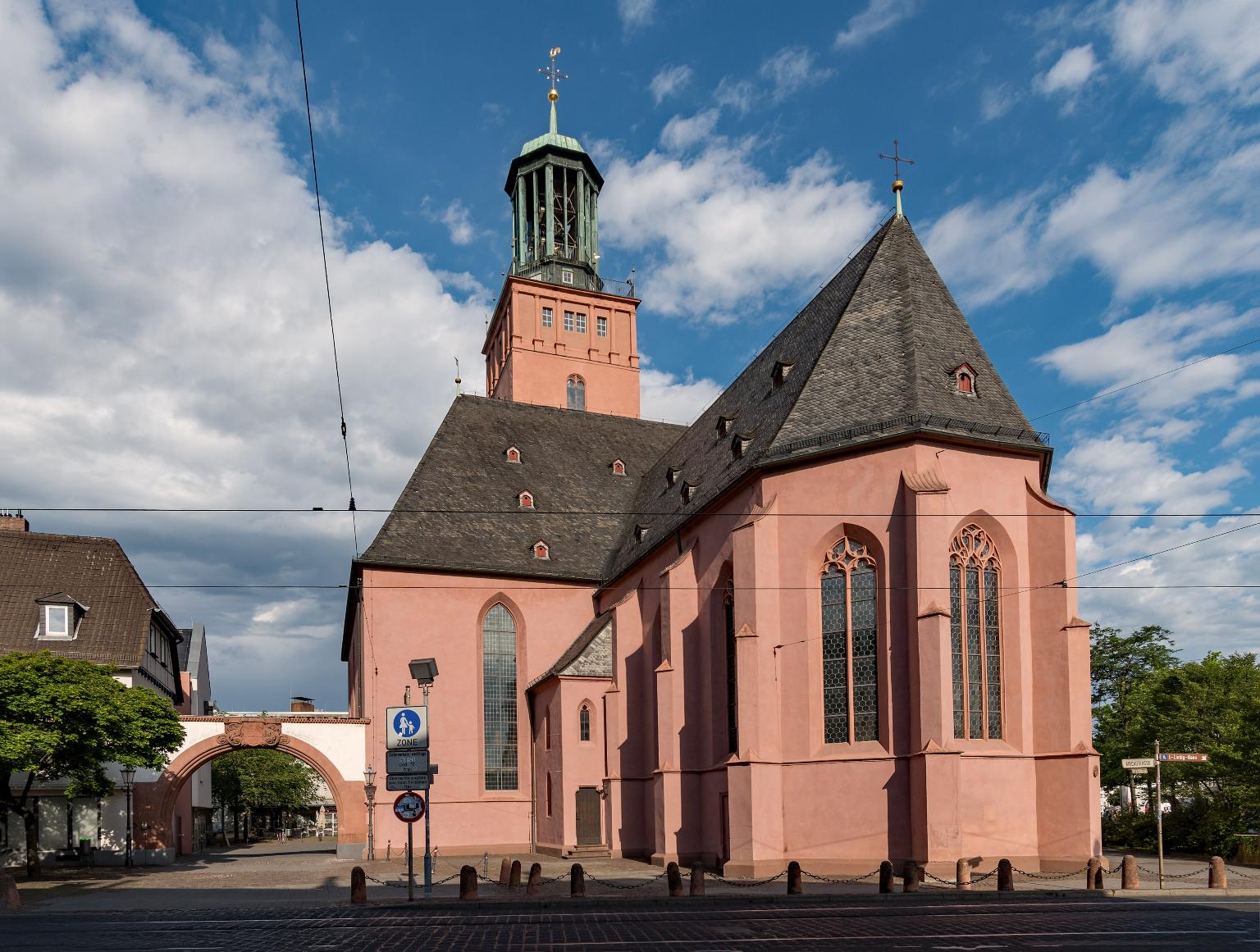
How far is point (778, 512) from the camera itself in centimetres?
2728

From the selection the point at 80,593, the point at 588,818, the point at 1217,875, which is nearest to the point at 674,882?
the point at 1217,875

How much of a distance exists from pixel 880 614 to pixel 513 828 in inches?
701

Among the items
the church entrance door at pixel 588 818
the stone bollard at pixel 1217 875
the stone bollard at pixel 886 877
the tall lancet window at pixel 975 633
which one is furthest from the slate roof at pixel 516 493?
the stone bollard at pixel 1217 875

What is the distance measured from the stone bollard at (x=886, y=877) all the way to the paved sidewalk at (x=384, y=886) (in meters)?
0.39

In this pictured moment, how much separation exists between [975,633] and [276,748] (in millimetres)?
22776

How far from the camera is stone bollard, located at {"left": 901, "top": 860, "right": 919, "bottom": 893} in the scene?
20.4m

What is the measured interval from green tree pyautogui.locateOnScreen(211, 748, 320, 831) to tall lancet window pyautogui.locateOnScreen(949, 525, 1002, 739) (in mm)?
49576

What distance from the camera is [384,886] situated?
2467 cm

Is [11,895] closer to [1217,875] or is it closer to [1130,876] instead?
[1130,876]

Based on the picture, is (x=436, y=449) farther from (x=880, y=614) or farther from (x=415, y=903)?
(x=415, y=903)

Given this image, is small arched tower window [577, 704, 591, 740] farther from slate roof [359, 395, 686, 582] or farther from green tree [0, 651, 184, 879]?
green tree [0, 651, 184, 879]

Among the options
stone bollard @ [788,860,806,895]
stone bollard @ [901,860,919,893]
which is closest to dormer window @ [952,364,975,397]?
stone bollard @ [901,860,919,893]

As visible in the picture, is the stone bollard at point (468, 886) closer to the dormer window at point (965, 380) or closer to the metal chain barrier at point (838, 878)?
the metal chain barrier at point (838, 878)

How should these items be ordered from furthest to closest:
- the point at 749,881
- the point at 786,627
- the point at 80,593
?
1. the point at 80,593
2. the point at 786,627
3. the point at 749,881
